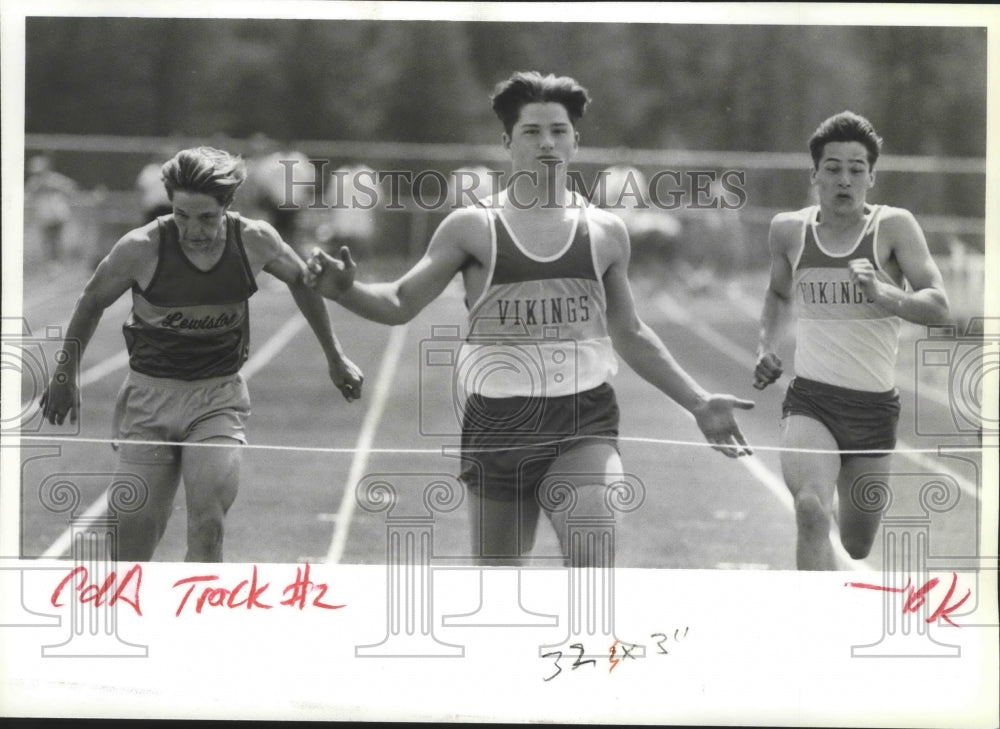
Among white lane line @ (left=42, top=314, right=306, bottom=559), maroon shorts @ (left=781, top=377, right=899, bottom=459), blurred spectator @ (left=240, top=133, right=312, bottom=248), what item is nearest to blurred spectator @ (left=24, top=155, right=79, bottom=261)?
white lane line @ (left=42, top=314, right=306, bottom=559)

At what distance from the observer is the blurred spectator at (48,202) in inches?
216

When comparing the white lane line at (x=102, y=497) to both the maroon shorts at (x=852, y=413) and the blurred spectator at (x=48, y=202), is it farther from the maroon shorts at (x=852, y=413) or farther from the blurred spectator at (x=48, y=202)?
the maroon shorts at (x=852, y=413)

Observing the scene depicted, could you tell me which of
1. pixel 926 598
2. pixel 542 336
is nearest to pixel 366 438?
pixel 542 336

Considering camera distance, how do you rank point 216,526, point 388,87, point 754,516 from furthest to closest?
1. point 754,516
2. point 388,87
3. point 216,526

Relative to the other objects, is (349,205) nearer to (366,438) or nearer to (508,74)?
(508,74)

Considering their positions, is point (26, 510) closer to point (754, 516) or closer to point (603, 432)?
point (603, 432)

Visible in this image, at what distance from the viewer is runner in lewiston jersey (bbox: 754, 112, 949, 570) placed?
17.6 ft

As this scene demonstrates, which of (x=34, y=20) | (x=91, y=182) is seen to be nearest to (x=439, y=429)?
(x=91, y=182)

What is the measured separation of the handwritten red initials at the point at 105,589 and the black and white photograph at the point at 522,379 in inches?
0.4

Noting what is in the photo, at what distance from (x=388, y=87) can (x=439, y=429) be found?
1194mm

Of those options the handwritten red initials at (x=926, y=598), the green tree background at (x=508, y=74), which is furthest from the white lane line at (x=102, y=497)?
the handwritten red initials at (x=926, y=598)

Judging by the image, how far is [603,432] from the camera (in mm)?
5258

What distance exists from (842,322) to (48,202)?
280cm

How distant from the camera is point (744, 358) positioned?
5.62m
